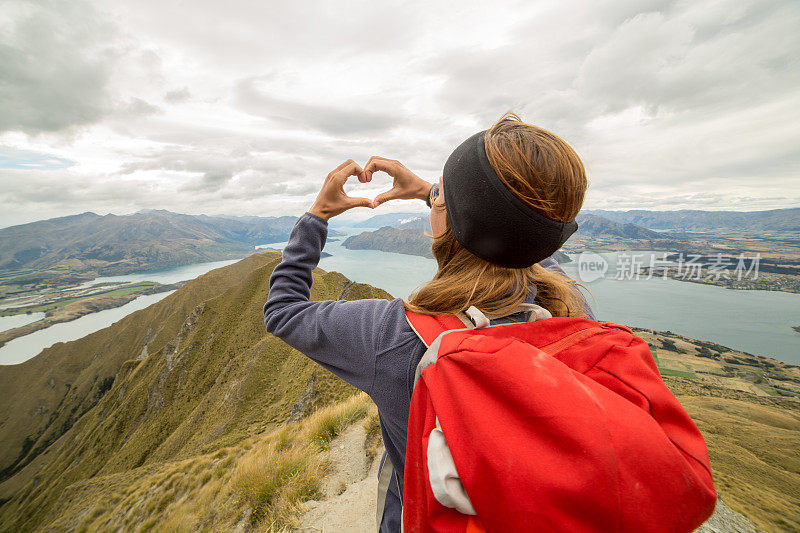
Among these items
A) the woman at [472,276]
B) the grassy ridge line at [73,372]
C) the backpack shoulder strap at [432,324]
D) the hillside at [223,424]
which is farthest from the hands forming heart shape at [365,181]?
the grassy ridge line at [73,372]

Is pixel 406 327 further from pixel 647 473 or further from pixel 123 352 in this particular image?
pixel 123 352

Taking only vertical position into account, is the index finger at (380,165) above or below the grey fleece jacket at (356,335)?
above

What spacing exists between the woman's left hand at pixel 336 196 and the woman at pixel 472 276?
387 millimetres

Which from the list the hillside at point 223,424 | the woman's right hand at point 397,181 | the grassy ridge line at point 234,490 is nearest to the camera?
the woman's right hand at point 397,181

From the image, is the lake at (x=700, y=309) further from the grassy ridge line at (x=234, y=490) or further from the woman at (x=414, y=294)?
the woman at (x=414, y=294)

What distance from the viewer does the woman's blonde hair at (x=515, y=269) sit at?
137 cm

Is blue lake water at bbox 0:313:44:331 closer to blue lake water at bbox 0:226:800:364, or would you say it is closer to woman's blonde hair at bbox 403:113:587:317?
blue lake water at bbox 0:226:800:364

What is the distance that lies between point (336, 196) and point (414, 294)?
3.13 ft

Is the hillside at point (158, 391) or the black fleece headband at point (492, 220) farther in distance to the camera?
the hillside at point (158, 391)

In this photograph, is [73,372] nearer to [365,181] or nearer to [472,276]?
[365,181]

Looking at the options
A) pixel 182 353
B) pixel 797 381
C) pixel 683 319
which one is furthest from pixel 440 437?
pixel 683 319

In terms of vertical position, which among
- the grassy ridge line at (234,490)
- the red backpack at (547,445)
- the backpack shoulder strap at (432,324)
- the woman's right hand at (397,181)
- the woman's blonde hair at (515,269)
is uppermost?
the woman's right hand at (397,181)

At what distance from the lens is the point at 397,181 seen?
239 cm

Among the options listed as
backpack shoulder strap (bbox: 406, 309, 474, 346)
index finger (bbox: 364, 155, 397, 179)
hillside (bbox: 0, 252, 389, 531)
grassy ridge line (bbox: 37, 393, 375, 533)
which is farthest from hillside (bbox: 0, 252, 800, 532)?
index finger (bbox: 364, 155, 397, 179)
